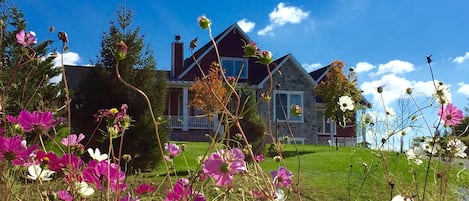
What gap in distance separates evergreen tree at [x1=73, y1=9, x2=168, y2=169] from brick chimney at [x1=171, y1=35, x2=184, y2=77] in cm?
1067

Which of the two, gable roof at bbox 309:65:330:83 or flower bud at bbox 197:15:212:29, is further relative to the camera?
gable roof at bbox 309:65:330:83

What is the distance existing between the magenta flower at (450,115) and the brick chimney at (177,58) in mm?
19212

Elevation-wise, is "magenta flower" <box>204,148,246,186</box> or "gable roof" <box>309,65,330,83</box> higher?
"gable roof" <box>309,65,330,83</box>

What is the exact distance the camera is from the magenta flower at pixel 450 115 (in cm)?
159

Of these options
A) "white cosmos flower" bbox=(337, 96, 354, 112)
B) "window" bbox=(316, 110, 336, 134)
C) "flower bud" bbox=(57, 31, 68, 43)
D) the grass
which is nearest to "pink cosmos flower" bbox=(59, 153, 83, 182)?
"flower bud" bbox=(57, 31, 68, 43)

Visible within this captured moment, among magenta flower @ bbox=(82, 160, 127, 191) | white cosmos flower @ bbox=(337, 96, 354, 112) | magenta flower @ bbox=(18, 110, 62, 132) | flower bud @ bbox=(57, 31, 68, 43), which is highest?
flower bud @ bbox=(57, 31, 68, 43)

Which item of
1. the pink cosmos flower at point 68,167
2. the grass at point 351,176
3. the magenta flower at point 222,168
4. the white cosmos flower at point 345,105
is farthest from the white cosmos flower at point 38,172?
the grass at point 351,176

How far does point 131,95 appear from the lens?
9.00m

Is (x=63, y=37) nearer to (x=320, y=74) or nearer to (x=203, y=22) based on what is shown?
(x=203, y=22)

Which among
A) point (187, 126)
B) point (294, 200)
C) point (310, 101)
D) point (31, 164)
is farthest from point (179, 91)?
point (31, 164)

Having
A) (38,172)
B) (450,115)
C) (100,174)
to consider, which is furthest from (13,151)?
(450,115)

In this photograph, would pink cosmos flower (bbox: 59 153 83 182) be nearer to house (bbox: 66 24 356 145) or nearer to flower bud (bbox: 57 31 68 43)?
flower bud (bbox: 57 31 68 43)

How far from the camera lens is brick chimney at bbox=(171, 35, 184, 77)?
67.9ft

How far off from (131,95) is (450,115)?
304 inches
